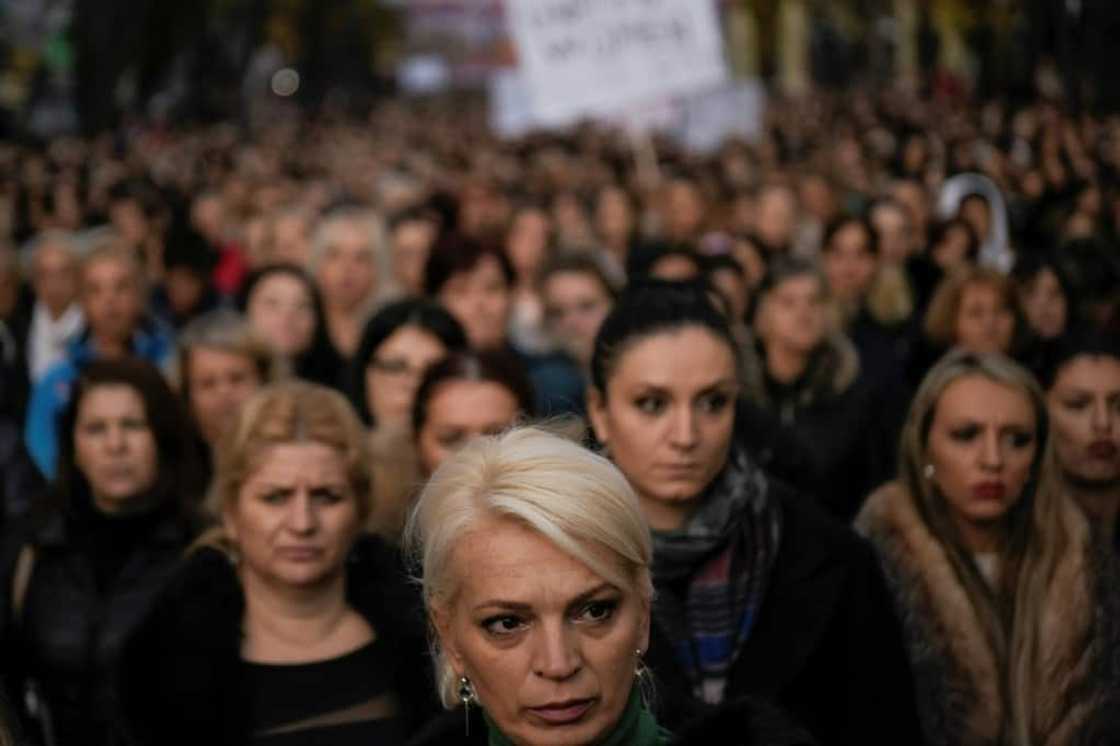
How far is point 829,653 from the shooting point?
433 cm

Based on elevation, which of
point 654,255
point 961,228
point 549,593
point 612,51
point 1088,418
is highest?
point 612,51

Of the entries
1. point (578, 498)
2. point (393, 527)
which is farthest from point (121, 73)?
point (578, 498)

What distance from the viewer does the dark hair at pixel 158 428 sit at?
20.2 feet

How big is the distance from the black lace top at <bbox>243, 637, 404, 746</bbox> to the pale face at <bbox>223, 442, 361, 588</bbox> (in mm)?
225

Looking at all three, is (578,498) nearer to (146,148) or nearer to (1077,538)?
(1077,538)

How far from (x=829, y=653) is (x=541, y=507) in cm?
134

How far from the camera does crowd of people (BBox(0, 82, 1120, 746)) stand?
328 cm

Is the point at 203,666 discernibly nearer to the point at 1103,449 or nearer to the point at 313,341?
the point at 1103,449

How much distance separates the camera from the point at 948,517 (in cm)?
506

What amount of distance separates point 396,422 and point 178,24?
1363 inches

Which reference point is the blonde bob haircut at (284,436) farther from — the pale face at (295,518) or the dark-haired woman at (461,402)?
the dark-haired woman at (461,402)

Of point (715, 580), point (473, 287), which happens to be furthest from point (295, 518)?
point (473, 287)

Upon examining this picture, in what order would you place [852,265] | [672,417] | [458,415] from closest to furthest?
[672,417]
[458,415]
[852,265]

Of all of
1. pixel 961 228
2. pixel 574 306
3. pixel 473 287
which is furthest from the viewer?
pixel 961 228
